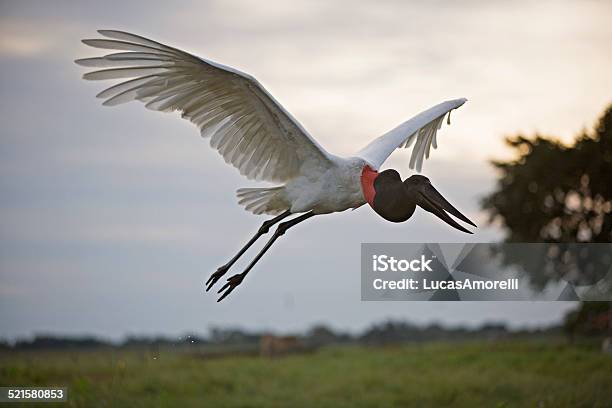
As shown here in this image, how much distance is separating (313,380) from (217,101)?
802 cm

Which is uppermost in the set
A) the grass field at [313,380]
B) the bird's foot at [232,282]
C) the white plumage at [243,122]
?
the white plumage at [243,122]

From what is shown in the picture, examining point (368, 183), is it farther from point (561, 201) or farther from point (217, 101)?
point (561, 201)

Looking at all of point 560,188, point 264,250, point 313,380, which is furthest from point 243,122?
point 560,188

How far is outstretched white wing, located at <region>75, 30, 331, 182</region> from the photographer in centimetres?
708

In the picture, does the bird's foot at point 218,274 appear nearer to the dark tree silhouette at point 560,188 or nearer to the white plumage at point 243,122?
the white plumage at point 243,122

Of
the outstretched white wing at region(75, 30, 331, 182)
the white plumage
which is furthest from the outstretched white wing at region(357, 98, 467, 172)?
the outstretched white wing at region(75, 30, 331, 182)

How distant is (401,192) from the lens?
803 centimetres

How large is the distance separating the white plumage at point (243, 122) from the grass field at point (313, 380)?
5.29 metres

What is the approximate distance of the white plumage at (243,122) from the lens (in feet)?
23.6

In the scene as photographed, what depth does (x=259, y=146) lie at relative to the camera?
27.5ft

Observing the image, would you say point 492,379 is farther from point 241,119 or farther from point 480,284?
point 241,119

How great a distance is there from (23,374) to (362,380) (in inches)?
201

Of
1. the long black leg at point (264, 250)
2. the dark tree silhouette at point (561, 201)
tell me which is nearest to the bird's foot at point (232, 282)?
the long black leg at point (264, 250)

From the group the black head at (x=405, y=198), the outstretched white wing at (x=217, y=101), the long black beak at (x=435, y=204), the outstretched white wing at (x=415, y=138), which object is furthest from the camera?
the outstretched white wing at (x=415, y=138)
